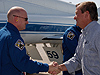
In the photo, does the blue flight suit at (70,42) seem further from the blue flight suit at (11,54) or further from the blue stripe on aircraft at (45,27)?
the blue stripe on aircraft at (45,27)

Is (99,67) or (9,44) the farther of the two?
(9,44)

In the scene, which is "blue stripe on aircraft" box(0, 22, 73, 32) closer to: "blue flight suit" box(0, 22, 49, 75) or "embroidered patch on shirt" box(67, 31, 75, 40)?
"embroidered patch on shirt" box(67, 31, 75, 40)

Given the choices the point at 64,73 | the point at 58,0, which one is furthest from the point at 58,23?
the point at 64,73

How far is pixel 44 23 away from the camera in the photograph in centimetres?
792

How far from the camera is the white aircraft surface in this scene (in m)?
7.14

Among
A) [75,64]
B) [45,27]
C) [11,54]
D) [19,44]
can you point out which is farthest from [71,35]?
[45,27]

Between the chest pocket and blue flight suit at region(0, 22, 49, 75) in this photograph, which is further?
blue flight suit at region(0, 22, 49, 75)

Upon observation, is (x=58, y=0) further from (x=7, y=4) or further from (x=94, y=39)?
(x=94, y=39)

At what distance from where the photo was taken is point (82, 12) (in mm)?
1749

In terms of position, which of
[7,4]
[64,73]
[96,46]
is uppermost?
[96,46]

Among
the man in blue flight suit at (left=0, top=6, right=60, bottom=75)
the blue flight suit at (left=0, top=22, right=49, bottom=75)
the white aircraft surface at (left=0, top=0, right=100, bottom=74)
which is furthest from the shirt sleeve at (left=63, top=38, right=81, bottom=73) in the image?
the white aircraft surface at (left=0, top=0, right=100, bottom=74)

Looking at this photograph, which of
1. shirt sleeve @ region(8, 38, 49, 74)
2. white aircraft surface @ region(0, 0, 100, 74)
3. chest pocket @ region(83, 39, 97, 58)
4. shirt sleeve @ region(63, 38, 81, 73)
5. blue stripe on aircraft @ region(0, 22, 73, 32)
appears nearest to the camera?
chest pocket @ region(83, 39, 97, 58)

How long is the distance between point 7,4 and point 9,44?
6083 mm

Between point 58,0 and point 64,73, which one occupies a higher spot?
point 58,0
